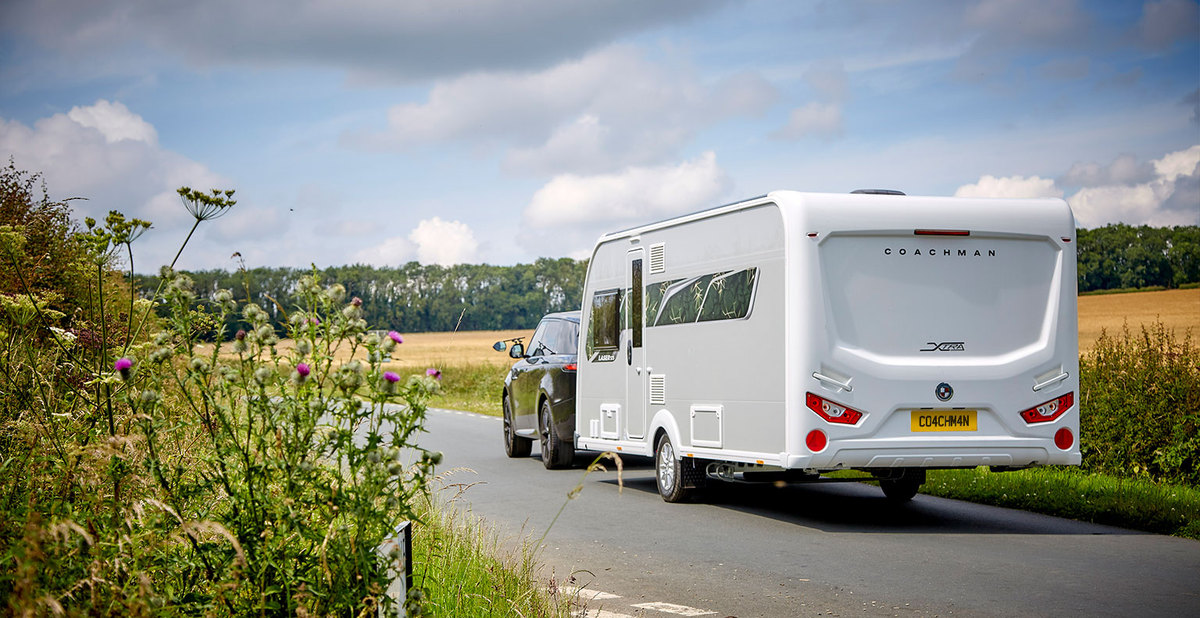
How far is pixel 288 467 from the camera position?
4.52 m

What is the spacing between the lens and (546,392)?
1630cm

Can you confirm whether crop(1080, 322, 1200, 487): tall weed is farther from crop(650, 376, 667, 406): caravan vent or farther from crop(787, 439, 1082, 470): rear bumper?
crop(650, 376, 667, 406): caravan vent

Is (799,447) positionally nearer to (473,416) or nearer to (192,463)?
(192,463)

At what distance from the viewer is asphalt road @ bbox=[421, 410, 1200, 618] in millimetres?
7418

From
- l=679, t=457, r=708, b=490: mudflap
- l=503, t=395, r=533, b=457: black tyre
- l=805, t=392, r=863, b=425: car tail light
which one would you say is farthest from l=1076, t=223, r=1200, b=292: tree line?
l=805, t=392, r=863, b=425: car tail light

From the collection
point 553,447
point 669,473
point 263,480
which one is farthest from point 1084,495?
point 263,480

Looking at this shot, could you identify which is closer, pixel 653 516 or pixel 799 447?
pixel 799 447

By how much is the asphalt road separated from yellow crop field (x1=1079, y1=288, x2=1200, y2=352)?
87.9ft

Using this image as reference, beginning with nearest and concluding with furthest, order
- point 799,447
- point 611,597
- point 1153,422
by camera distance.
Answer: point 611,597
point 799,447
point 1153,422

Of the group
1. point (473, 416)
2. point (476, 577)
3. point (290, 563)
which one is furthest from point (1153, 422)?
point (473, 416)

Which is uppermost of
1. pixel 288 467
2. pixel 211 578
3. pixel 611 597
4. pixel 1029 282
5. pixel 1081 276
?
pixel 1081 276

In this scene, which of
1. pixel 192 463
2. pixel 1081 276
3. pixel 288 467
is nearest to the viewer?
pixel 288 467

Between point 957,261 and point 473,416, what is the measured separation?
1959 centimetres

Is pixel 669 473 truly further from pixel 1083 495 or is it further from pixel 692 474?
pixel 1083 495
